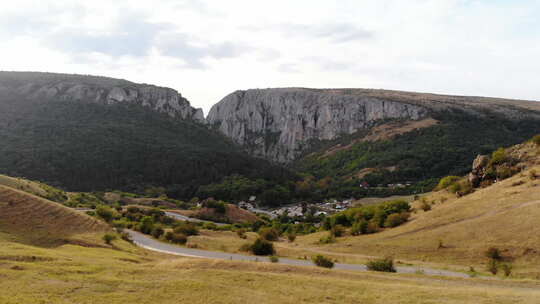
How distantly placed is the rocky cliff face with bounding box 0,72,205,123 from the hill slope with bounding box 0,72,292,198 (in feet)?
1.23

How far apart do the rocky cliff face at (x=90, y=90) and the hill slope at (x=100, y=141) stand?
0.38m

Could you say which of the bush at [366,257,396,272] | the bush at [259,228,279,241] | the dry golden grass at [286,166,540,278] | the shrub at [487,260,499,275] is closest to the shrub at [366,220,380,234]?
the dry golden grass at [286,166,540,278]

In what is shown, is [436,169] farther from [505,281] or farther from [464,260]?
[505,281]

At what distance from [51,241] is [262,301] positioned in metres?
17.7

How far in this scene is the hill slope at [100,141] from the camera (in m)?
105

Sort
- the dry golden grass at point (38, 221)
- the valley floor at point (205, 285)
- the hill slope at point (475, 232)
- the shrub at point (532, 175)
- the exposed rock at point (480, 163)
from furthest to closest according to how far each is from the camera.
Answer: the exposed rock at point (480, 163)
the shrub at point (532, 175)
the hill slope at point (475, 232)
the dry golden grass at point (38, 221)
the valley floor at point (205, 285)

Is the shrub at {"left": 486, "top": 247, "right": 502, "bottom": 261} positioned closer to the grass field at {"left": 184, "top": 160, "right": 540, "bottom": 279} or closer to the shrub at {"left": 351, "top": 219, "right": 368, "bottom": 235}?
the grass field at {"left": 184, "top": 160, "right": 540, "bottom": 279}

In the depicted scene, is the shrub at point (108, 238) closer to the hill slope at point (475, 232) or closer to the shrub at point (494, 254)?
the hill slope at point (475, 232)

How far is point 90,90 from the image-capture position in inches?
6417

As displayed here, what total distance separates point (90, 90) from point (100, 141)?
53.8m

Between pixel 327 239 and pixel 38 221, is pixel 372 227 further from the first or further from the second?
pixel 38 221

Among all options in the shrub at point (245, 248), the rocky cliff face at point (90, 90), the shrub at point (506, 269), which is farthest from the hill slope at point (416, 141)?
the shrub at point (506, 269)

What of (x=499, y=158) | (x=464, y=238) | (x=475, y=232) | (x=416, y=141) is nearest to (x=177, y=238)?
(x=464, y=238)

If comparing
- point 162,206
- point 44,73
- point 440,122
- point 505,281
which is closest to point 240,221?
point 162,206
